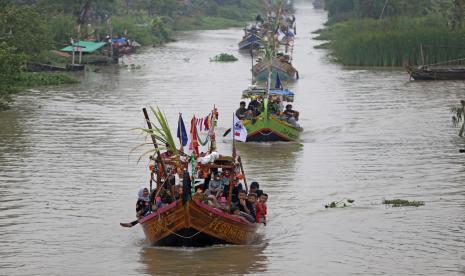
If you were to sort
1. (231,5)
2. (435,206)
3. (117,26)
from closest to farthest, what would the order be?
(435,206), (117,26), (231,5)

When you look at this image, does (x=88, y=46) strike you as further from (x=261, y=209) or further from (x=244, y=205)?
(x=244, y=205)

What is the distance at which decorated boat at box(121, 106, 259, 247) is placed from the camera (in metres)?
19.2

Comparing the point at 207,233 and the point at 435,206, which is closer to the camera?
the point at 207,233

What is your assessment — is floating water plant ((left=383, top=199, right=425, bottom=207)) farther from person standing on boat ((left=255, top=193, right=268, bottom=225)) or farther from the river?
person standing on boat ((left=255, top=193, right=268, bottom=225))

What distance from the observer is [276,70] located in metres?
56.0

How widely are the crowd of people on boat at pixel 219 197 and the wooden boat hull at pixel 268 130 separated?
41.2 feet

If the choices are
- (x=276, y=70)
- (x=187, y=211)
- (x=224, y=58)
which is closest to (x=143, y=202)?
(x=187, y=211)

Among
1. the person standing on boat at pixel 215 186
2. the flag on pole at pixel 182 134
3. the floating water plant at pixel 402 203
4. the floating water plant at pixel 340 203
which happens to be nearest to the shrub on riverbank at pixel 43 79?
the floating water plant at pixel 340 203

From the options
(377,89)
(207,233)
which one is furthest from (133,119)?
(207,233)

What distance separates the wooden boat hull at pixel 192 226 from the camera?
62.8 feet

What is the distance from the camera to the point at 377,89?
1964 inches

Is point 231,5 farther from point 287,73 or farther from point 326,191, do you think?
point 326,191

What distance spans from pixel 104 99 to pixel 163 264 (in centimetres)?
2829

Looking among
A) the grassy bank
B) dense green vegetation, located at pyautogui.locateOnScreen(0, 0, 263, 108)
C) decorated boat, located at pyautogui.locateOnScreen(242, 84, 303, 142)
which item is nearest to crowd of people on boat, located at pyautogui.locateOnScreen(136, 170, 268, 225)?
decorated boat, located at pyautogui.locateOnScreen(242, 84, 303, 142)
